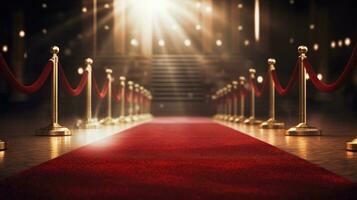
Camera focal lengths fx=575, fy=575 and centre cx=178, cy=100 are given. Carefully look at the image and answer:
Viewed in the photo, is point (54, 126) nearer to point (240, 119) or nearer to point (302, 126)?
point (302, 126)

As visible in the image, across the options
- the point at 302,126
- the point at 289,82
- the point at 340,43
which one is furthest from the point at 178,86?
the point at 302,126

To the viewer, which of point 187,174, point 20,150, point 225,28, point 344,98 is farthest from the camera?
point 225,28

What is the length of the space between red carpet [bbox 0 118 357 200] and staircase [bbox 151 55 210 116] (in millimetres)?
18795

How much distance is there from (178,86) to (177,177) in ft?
76.8

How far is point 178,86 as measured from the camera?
90.4 ft

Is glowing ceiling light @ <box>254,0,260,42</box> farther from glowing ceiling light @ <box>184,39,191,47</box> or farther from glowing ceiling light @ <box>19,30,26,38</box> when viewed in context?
glowing ceiling light @ <box>19,30,26,38</box>

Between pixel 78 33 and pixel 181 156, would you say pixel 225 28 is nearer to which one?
pixel 78 33

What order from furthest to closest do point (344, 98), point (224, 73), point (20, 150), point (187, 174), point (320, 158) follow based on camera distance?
point (224, 73)
point (344, 98)
point (20, 150)
point (320, 158)
point (187, 174)

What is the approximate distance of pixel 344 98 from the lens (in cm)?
2473

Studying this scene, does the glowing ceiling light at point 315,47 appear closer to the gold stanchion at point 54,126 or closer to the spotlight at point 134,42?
the spotlight at point 134,42

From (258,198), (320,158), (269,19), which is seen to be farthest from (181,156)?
(269,19)

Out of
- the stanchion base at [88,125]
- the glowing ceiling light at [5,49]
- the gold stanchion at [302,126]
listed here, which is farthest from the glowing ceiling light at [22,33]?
the gold stanchion at [302,126]

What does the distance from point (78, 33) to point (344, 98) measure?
18.1m

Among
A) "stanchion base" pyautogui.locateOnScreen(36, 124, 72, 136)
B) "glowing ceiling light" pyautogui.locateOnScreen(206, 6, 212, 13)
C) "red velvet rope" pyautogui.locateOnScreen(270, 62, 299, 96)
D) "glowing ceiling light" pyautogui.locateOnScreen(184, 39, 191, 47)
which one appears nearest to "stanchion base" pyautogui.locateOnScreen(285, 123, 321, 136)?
"red velvet rope" pyautogui.locateOnScreen(270, 62, 299, 96)
